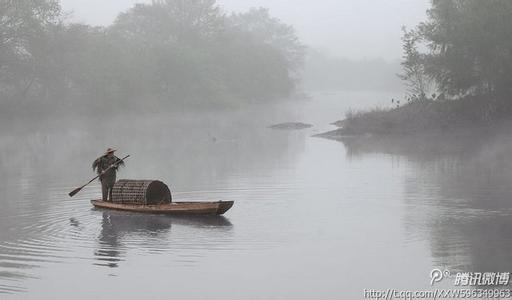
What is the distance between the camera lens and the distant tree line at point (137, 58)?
75625mm

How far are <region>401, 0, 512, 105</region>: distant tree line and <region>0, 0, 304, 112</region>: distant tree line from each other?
3265 centimetres

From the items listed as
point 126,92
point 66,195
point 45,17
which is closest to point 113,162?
point 66,195

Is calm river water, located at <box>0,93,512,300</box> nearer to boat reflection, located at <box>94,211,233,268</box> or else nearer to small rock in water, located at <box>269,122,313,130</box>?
boat reflection, located at <box>94,211,233,268</box>

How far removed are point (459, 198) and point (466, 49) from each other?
33.5 m

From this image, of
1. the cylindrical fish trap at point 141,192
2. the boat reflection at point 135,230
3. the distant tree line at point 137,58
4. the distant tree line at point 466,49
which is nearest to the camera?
the boat reflection at point 135,230


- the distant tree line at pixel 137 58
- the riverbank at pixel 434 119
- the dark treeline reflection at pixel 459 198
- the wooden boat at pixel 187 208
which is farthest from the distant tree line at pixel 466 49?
the wooden boat at pixel 187 208

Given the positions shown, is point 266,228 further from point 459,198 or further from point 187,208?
point 459,198

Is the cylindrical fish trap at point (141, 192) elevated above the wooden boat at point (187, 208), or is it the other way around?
the cylindrical fish trap at point (141, 192)

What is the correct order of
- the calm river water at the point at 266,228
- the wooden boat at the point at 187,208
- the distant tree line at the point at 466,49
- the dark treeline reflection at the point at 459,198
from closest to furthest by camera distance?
the calm river water at the point at 266,228 < the dark treeline reflection at the point at 459,198 < the wooden boat at the point at 187,208 < the distant tree line at the point at 466,49

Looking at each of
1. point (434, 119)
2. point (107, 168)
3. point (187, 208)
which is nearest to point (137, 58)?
point (434, 119)

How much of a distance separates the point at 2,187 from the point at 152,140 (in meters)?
26.9

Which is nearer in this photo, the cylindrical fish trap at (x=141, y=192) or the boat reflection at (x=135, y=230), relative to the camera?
the boat reflection at (x=135, y=230)

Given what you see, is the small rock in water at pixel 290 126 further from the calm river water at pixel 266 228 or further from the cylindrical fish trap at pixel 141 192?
the cylindrical fish trap at pixel 141 192

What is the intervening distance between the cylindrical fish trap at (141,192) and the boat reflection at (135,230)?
18.3 inches
